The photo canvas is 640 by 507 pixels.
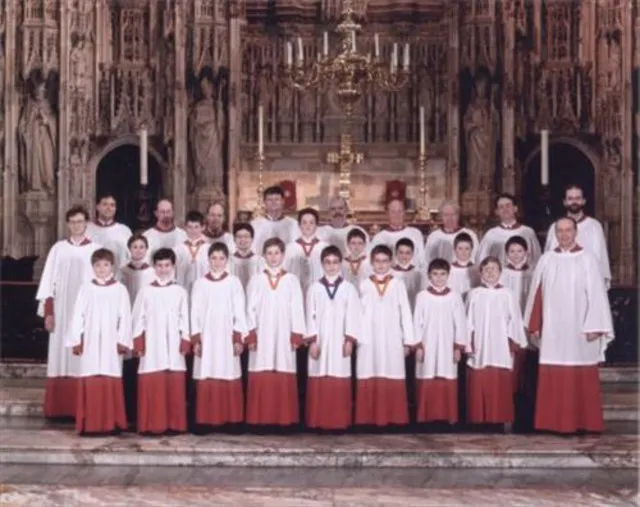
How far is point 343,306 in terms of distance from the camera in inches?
378

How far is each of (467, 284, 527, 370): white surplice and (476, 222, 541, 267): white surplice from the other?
0.85m

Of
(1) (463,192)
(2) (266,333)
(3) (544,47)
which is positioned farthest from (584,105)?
(2) (266,333)

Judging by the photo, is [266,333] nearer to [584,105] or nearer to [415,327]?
[415,327]

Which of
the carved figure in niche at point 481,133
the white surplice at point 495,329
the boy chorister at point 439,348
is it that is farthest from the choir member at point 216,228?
the carved figure in niche at point 481,133

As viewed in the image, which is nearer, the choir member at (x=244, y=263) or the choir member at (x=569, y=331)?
the choir member at (x=569, y=331)

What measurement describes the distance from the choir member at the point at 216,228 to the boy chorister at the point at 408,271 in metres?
1.47

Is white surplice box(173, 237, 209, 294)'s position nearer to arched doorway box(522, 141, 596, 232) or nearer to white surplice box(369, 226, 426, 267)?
white surplice box(369, 226, 426, 267)

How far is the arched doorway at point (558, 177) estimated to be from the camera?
15719mm

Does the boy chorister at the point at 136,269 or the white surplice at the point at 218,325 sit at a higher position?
the boy chorister at the point at 136,269

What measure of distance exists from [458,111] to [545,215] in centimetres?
384

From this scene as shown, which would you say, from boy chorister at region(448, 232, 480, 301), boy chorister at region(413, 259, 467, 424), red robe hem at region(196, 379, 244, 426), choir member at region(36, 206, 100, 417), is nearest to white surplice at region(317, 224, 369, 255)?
boy chorister at region(448, 232, 480, 301)

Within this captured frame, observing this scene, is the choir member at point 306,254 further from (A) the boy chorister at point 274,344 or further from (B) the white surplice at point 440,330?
(B) the white surplice at point 440,330

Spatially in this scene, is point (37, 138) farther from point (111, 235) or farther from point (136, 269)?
point (136, 269)

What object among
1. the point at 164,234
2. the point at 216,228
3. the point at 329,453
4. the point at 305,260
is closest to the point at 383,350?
the point at 329,453
